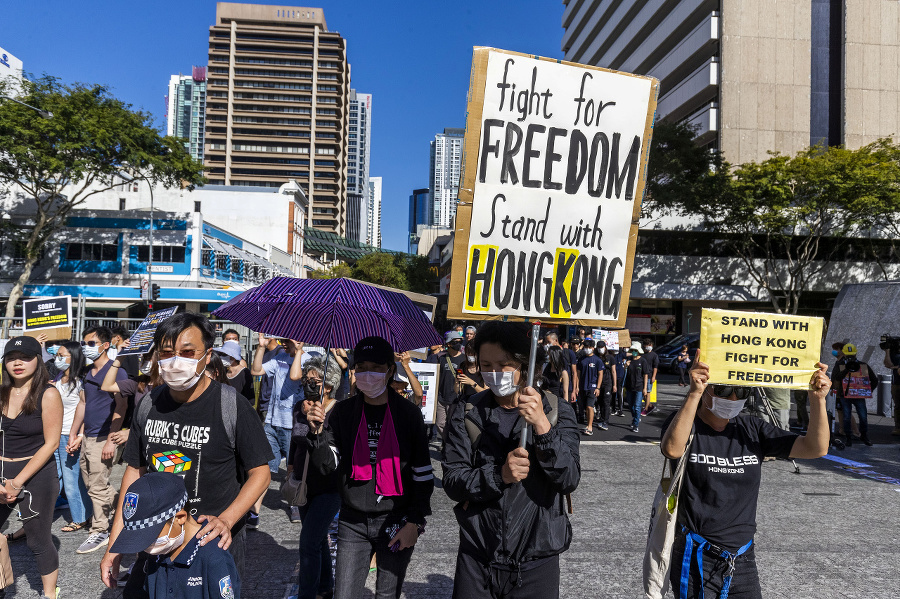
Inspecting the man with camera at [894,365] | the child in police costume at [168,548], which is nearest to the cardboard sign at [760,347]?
the child in police costume at [168,548]

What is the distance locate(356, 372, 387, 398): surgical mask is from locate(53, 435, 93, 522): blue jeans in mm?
4037

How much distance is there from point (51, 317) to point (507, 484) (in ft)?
26.4

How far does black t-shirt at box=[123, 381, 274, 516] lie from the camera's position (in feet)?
9.25

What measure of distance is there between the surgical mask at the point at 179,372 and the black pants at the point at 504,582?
1.42 meters

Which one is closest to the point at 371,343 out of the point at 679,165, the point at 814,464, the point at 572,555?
the point at 572,555

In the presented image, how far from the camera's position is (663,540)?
304cm

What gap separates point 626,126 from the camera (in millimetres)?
3338

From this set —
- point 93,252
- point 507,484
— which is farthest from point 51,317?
point 93,252

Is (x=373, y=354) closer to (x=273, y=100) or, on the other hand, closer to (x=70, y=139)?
(x=70, y=139)

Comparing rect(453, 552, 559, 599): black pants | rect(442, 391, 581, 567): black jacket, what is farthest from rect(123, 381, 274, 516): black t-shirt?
rect(453, 552, 559, 599): black pants

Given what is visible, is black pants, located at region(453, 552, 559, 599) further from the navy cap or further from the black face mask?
the black face mask

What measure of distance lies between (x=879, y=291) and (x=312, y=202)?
103 metres

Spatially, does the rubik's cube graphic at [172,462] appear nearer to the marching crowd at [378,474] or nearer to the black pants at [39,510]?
the marching crowd at [378,474]

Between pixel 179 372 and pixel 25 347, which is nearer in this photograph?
pixel 179 372
